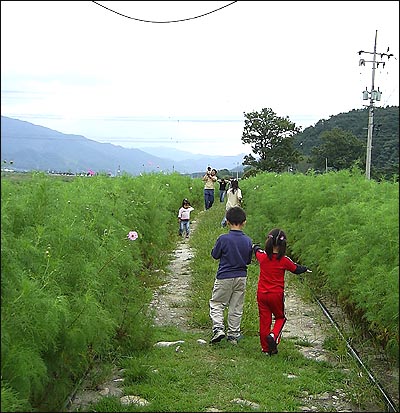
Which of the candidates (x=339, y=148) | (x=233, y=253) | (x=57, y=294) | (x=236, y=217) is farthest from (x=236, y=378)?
(x=339, y=148)

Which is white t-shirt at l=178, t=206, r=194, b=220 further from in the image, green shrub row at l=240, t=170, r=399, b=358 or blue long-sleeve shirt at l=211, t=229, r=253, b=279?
blue long-sleeve shirt at l=211, t=229, r=253, b=279

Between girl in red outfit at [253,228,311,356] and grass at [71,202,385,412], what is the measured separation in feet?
0.67

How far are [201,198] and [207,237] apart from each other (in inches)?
670

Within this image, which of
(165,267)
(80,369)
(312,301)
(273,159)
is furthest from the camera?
(273,159)

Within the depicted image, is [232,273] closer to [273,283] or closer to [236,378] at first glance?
[273,283]

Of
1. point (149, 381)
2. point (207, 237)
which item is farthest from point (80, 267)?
point (207, 237)

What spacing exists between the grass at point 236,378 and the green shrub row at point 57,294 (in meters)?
Answer: 0.44

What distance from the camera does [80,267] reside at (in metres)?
5.04

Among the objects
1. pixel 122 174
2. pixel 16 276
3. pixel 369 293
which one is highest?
pixel 122 174

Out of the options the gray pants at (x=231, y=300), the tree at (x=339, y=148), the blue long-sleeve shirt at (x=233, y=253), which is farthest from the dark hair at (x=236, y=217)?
the tree at (x=339, y=148)

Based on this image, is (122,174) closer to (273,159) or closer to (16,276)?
(16,276)

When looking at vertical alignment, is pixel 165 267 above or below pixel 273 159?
below

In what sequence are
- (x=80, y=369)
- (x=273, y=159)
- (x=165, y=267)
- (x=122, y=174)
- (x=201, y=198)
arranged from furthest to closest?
1. (x=273, y=159)
2. (x=201, y=198)
3. (x=122, y=174)
4. (x=165, y=267)
5. (x=80, y=369)

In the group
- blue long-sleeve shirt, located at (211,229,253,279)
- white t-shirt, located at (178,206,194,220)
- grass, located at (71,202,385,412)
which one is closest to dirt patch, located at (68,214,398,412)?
grass, located at (71,202,385,412)
